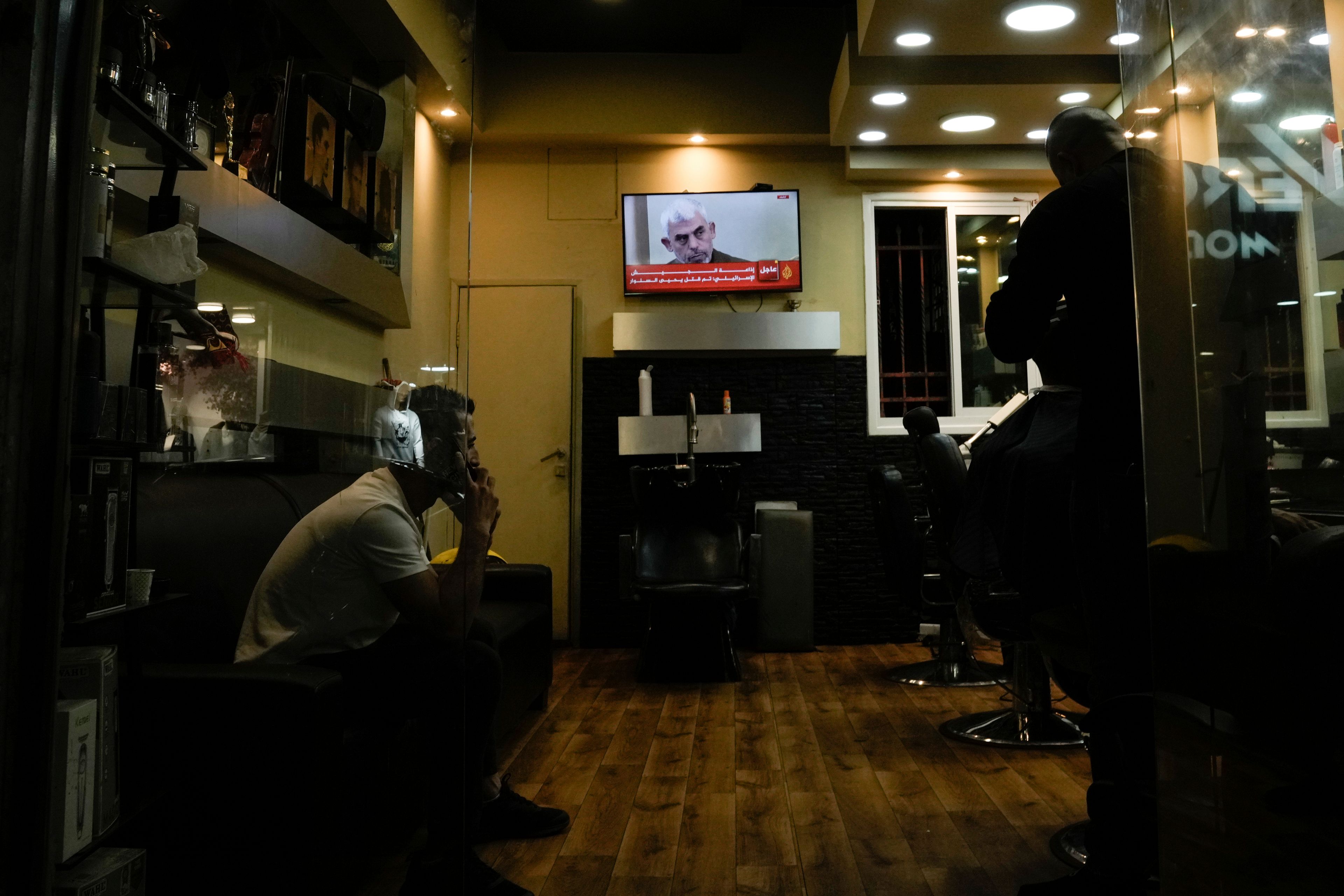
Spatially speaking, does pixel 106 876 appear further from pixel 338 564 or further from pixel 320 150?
pixel 320 150

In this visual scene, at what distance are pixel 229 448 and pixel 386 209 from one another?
39cm

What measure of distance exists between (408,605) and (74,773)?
415mm

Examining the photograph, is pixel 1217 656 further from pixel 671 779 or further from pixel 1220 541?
pixel 671 779

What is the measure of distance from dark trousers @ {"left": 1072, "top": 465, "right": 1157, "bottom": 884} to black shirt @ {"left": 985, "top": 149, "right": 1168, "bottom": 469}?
0.08 m

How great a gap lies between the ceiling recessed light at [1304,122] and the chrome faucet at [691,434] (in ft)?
12.1

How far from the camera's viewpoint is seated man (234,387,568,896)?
1.24m

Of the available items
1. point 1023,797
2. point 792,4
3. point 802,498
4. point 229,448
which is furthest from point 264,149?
point 792,4

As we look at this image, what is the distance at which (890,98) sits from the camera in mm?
4578

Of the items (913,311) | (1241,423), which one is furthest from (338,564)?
(913,311)

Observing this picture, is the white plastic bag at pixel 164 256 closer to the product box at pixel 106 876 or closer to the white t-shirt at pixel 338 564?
the white t-shirt at pixel 338 564

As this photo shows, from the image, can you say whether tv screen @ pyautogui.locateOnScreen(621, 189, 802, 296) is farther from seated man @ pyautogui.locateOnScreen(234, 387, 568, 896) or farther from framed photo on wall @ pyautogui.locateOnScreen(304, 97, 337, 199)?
framed photo on wall @ pyautogui.locateOnScreen(304, 97, 337, 199)

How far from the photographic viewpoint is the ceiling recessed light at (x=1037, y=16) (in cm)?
375

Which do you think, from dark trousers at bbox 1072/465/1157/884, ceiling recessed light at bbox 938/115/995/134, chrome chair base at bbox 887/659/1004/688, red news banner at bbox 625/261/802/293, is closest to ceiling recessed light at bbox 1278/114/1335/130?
dark trousers at bbox 1072/465/1157/884

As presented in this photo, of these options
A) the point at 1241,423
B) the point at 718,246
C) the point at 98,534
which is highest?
the point at 718,246
